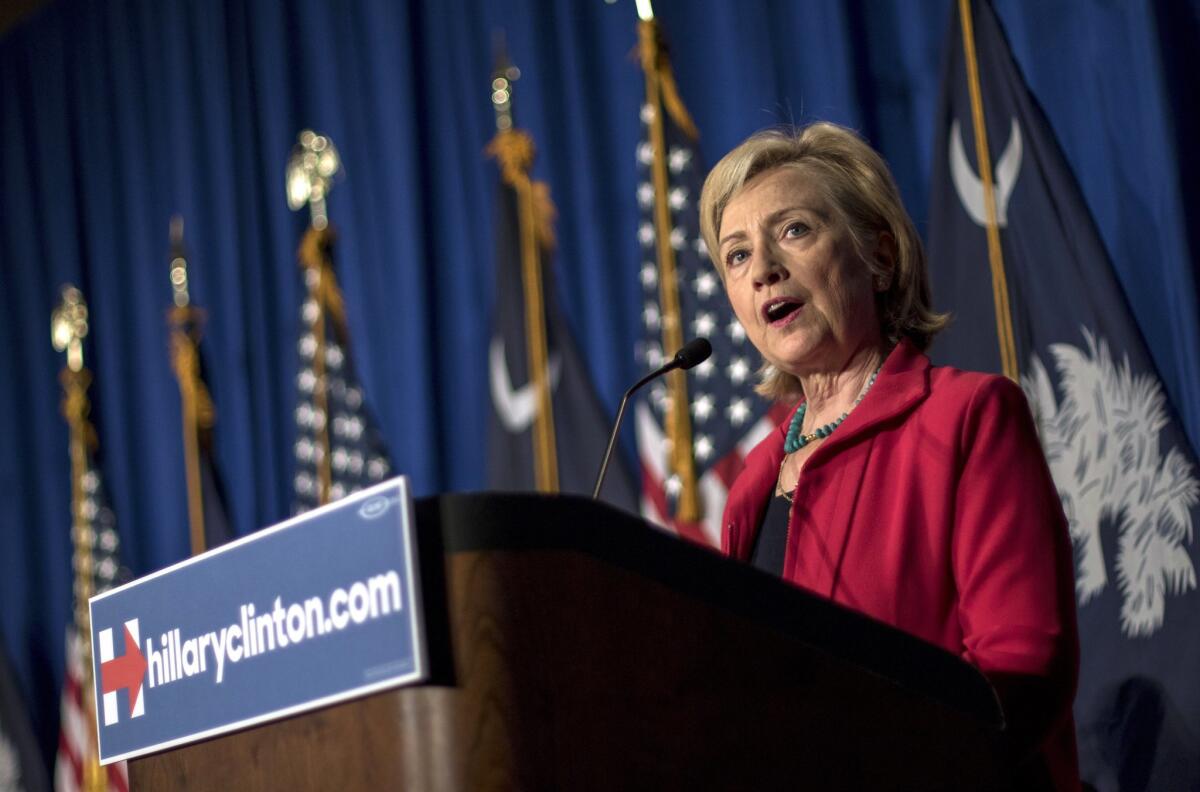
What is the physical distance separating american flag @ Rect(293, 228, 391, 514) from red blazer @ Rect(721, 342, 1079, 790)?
131 inches

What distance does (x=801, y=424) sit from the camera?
2.01m

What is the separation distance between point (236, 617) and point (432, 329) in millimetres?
3751

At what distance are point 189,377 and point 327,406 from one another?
83 cm

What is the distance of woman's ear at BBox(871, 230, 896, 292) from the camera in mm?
1954

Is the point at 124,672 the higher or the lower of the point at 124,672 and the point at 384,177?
the lower

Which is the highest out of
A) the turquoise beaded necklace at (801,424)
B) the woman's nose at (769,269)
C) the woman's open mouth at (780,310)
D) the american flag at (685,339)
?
the american flag at (685,339)

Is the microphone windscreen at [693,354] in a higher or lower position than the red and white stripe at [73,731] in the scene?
higher

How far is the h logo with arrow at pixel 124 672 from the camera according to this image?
4.51ft

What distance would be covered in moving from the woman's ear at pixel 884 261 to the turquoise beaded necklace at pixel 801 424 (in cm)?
12

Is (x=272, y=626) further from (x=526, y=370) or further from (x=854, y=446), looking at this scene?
(x=526, y=370)

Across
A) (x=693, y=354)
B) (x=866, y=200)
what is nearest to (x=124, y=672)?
(x=693, y=354)

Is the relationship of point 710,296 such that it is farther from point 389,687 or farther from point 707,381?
point 389,687

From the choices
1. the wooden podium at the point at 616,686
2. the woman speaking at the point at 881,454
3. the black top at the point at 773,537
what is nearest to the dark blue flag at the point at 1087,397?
the woman speaking at the point at 881,454

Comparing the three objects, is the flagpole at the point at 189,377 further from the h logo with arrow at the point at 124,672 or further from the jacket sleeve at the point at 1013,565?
the jacket sleeve at the point at 1013,565
